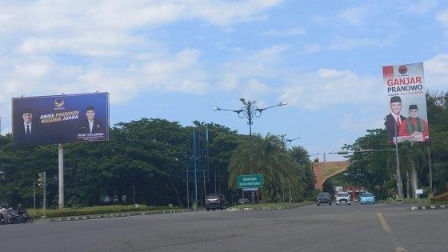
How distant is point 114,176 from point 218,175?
1674cm

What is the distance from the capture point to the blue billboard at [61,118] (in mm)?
51312

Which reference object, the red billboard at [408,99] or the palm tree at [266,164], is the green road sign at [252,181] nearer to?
the palm tree at [266,164]

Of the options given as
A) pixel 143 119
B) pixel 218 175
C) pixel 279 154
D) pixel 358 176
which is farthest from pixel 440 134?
pixel 358 176

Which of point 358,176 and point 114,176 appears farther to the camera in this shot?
point 358,176

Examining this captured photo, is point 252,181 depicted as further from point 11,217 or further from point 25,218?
point 11,217

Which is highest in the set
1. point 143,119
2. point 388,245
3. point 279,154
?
point 143,119

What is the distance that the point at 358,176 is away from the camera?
361 feet

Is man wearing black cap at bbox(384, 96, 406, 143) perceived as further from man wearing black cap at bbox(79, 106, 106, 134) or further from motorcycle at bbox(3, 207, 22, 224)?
motorcycle at bbox(3, 207, 22, 224)

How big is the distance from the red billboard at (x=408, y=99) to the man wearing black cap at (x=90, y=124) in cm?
2572

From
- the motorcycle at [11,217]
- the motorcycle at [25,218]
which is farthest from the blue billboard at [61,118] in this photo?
the motorcycle at [11,217]

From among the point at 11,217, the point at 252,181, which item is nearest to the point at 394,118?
the point at 252,181

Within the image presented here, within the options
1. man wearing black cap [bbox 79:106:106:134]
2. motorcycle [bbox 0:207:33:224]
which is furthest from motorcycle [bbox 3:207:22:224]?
man wearing black cap [bbox 79:106:106:134]

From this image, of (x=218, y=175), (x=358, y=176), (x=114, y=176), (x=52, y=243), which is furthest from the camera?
(x=358, y=176)

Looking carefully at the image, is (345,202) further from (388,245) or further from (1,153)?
(388,245)
